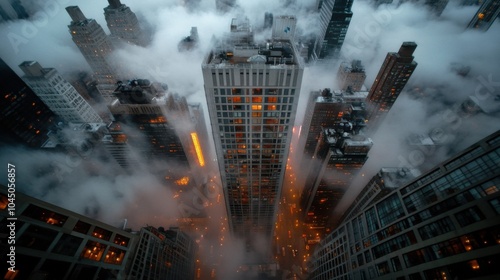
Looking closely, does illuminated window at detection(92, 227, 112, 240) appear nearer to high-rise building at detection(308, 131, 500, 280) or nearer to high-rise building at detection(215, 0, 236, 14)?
high-rise building at detection(308, 131, 500, 280)

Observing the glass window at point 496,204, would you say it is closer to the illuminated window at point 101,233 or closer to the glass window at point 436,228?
the glass window at point 436,228

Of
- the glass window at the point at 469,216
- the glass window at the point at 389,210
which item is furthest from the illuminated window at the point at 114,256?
the glass window at the point at 469,216

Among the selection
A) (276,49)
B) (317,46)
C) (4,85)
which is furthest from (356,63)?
(4,85)

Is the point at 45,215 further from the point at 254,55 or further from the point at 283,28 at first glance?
the point at 283,28

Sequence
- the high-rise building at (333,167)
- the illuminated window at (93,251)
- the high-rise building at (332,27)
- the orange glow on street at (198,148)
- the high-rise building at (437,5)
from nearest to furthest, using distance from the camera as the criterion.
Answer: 1. the illuminated window at (93,251)
2. the high-rise building at (333,167)
3. the orange glow on street at (198,148)
4. the high-rise building at (332,27)
5. the high-rise building at (437,5)

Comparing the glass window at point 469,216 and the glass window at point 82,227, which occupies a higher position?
the glass window at point 469,216

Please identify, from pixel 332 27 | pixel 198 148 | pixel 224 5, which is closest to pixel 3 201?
pixel 198 148

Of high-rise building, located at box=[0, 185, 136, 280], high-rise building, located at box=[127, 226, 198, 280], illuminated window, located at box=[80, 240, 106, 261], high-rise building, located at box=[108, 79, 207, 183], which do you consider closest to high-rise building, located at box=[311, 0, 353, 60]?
high-rise building, located at box=[108, 79, 207, 183]
